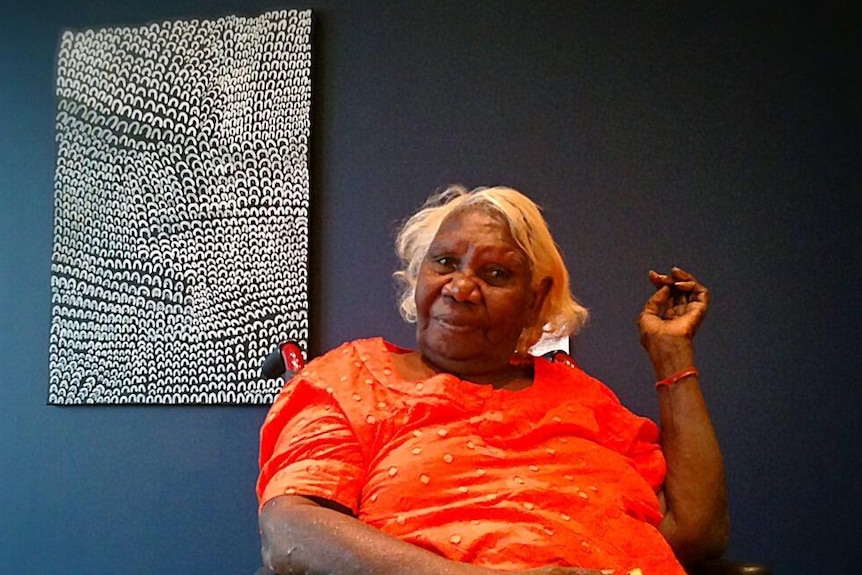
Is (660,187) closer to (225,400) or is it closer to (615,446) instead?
(615,446)

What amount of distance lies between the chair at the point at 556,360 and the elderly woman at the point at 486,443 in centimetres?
4

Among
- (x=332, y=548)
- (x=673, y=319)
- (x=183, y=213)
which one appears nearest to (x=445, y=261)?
(x=673, y=319)

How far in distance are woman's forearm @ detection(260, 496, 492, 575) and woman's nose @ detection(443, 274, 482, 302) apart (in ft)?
1.57

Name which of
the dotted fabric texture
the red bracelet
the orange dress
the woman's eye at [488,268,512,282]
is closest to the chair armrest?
the orange dress

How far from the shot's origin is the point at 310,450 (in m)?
1.40

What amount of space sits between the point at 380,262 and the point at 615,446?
0.98 metres

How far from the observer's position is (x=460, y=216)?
1.66 meters

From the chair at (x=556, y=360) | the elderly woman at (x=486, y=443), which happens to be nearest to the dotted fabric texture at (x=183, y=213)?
the chair at (x=556, y=360)

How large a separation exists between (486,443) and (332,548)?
348mm

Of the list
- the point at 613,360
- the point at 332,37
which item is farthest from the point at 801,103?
the point at 332,37

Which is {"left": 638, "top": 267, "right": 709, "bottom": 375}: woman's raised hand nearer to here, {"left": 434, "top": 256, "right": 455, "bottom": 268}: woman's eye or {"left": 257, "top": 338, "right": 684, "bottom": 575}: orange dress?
{"left": 257, "top": 338, "right": 684, "bottom": 575}: orange dress

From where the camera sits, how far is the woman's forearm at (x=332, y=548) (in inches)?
48.1

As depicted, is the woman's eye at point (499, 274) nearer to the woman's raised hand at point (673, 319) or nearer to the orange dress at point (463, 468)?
the orange dress at point (463, 468)

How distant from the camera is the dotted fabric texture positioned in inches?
92.0
